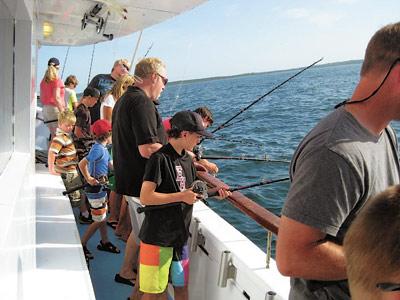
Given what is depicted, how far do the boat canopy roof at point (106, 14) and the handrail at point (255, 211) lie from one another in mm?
1579

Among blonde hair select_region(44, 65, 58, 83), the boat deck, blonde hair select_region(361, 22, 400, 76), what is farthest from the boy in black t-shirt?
blonde hair select_region(44, 65, 58, 83)

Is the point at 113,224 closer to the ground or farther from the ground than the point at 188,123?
closer to the ground

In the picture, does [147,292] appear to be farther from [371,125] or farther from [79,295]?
[371,125]

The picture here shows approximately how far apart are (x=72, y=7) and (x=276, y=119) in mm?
17823

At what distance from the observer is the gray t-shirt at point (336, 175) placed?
3.51 feet

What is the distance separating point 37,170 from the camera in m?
4.18

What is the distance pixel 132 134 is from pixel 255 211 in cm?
89

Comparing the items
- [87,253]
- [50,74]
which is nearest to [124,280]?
[87,253]

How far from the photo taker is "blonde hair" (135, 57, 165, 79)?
2.54m

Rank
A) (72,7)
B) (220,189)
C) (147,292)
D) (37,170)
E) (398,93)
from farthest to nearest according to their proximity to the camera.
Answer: (37,170) < (72,7) < (220,189) < (147,292) < (398,93)

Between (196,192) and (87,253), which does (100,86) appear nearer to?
(87,253)

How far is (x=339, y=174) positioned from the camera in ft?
3.50

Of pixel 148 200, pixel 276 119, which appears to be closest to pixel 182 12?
pixel 148 200

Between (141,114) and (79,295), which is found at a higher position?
(141,114)
